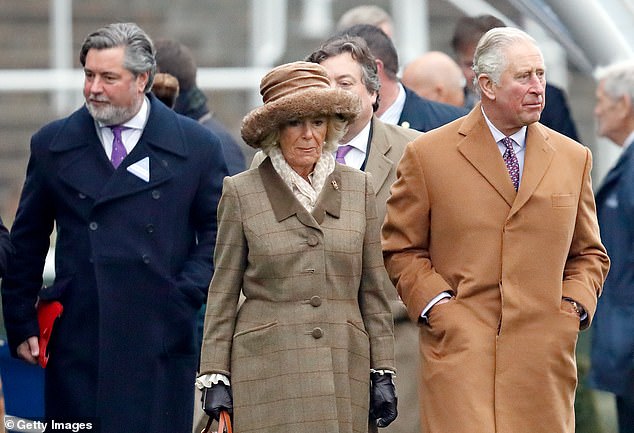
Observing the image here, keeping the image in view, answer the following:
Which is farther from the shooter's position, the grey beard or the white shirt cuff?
the grey beard

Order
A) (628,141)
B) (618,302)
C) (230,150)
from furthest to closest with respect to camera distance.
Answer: (230,150), (628,141), (618,302)

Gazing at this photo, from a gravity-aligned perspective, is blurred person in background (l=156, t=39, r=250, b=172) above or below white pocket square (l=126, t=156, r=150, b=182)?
above

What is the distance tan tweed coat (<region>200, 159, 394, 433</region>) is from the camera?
6910 millimetres

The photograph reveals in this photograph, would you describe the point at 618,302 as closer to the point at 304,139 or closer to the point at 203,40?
the point at 304,139

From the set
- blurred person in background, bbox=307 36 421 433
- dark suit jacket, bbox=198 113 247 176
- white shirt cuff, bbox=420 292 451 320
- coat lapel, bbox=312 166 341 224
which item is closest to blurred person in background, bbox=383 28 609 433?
white shirt cuff, bbox=420 292 451 320

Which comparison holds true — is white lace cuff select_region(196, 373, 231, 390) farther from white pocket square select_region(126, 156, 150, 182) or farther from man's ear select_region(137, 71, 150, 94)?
man's ear select_region(137, 71, 150, 94)

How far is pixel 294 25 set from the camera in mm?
18297

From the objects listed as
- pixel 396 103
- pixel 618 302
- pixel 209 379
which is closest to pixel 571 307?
pixel 209 379

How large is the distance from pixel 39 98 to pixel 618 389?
11.4 meters

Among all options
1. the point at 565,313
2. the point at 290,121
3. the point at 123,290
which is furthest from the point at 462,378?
the point at 123,290

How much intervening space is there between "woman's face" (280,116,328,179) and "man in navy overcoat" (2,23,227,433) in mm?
1193

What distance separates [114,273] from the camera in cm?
800

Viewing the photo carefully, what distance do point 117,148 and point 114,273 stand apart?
0.54 metres

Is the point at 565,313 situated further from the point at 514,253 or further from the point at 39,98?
the point at 39,98
